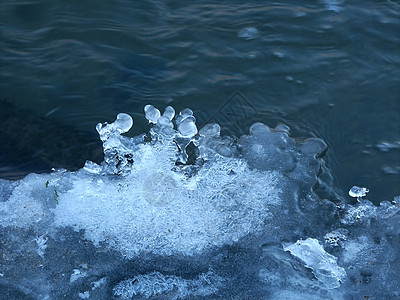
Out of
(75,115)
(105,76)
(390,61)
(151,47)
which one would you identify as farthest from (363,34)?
(75,115)

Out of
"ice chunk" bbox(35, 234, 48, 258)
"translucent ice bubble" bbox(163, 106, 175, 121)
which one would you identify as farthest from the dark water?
"ice chunk" bbox(35, 234, 48, 258)

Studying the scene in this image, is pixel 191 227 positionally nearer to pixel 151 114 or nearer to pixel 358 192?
pixel 151 114

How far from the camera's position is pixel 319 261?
3.30 m

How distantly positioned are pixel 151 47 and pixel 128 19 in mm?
538

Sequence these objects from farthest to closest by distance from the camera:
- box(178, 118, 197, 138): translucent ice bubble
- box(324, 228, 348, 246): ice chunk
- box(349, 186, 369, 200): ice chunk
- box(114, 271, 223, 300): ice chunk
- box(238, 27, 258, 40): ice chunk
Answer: box(238, 27, 258, 40): ice chunk
box(178, 118, 197, 138): translucent ice bubble
box(349, 186, 369, 200): ice chunk
box(324, 228, 348, 246): ice chunk
box(114, 271, 223, 300): ice chunk

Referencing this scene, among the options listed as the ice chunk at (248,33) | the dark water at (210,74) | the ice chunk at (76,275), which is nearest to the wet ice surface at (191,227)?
the ice chunk at (76,275)

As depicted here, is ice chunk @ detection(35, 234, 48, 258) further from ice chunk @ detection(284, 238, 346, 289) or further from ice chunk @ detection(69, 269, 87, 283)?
ice chunk @ detection(284, 238, 346, 289)

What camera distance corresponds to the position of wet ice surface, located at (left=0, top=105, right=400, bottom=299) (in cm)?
321

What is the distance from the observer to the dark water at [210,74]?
4258mm

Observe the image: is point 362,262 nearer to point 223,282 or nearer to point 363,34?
point 223,282

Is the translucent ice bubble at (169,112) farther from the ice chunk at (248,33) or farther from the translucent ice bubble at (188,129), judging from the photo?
the ice chunk at (248,33)

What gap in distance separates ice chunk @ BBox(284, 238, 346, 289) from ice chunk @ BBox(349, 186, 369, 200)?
0.65m

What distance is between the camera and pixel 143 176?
3881mm

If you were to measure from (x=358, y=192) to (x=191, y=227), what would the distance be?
52.6 inches
